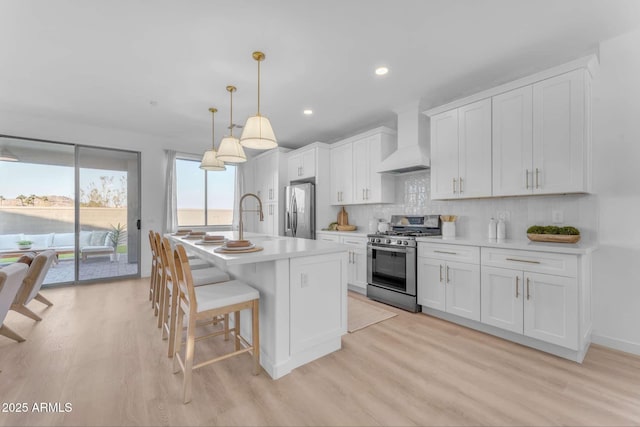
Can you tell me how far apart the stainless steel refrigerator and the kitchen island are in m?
2.45

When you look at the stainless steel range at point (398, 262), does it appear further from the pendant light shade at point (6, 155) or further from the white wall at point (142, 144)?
the pendant light shade at point (6, 155)

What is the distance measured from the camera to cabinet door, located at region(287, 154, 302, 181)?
5.24 metres

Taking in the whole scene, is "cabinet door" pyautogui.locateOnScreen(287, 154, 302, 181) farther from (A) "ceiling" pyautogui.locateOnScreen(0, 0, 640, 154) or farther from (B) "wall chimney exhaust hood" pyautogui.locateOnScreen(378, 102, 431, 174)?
(B) "wall chimney exhaust hood" pyautogui.locateOnScreen(378, 102, 431, 174)

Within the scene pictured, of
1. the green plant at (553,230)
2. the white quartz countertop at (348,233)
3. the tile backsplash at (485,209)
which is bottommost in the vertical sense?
the white quartz countertop at (348,233)

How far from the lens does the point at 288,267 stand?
6.84 feet

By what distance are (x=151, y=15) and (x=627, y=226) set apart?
425 cm

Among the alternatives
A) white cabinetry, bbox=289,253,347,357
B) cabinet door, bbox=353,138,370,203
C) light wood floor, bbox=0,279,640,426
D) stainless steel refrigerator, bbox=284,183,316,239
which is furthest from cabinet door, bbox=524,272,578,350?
stainless steel refrigerator, bbox=284,183,316,239

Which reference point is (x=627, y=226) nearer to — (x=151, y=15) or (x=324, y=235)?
(x=324, y=235)

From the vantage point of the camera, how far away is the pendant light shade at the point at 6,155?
4203mm

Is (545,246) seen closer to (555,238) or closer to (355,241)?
(555,238)

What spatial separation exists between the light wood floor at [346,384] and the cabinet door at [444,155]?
1.60 metres

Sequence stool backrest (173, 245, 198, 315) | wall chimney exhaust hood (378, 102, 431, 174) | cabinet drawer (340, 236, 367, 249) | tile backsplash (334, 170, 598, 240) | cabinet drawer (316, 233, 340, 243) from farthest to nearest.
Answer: cabinet drawer (316, 233, 340, 243) < cabinet drawer (340, 236, 367, 249) < wall chimney exhaust hood (378, 102, 431, 174) < tile backsplash (334, 170, 598, 240) < stool backrest (173, 245, 198, 315)

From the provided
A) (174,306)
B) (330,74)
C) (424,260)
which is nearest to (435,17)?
(330,74)

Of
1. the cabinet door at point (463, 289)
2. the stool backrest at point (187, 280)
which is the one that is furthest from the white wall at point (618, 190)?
the stool backrest at point (187, 280)
